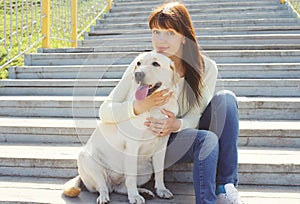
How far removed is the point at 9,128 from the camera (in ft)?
9.05

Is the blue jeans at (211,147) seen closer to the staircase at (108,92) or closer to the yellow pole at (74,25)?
the staircase at (108,92)

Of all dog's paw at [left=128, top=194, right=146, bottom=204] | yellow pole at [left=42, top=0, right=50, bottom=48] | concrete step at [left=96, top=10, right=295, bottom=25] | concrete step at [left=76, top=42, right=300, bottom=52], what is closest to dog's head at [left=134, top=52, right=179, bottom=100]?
dog's paw at [left=128, top=194, right=146, bottom=204]

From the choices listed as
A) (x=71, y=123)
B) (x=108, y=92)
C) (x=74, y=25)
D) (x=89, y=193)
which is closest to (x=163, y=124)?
(x=89, y=193)

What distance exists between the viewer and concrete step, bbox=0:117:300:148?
8.30ft

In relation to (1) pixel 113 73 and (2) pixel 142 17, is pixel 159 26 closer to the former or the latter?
(1) pixel 113 73

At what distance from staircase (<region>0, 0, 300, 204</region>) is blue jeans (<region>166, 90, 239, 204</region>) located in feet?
0.76

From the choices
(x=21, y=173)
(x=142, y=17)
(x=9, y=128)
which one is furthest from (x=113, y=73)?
(x=142, y=17)

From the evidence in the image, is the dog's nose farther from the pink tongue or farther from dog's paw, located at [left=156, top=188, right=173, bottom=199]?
dog's paw, located at [left=156, top=188, right=173, bottom=199]

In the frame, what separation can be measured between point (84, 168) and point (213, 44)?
2712 mm

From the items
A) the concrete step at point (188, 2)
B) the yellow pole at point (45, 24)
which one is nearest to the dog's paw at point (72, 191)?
the yellow pole at point (45, 24)

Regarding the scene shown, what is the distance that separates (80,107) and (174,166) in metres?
0.80

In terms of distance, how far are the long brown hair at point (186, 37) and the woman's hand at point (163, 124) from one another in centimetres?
21

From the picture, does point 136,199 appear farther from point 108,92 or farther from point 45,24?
point 45,24

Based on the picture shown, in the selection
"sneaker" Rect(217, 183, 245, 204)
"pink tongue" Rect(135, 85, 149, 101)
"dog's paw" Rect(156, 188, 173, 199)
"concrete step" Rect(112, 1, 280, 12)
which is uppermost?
"concrete step" Rect(112, 1, 280, 12)
